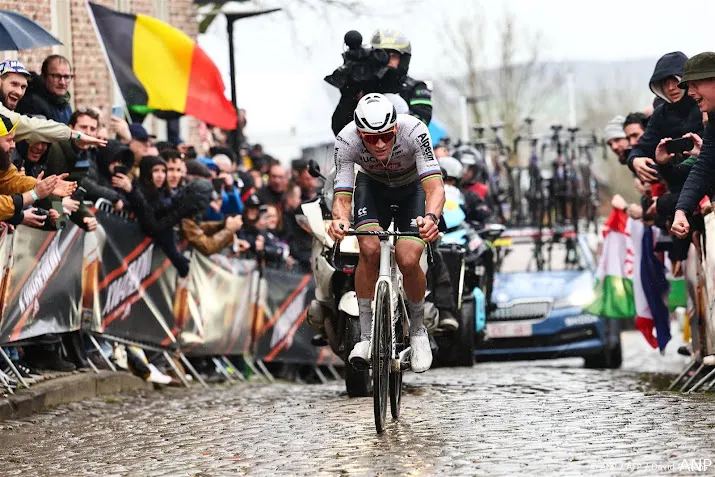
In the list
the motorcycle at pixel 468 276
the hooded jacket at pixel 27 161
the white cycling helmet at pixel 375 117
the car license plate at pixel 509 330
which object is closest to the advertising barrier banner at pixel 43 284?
the hooded jacket at pixel 27 161

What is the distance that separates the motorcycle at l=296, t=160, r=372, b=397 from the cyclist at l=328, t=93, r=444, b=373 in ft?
4.26

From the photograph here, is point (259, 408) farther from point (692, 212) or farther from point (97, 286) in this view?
Answer: point (692, 212)

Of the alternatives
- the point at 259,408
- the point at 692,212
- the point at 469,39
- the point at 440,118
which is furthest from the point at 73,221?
the point at 440,118

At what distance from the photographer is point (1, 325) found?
11641 mm

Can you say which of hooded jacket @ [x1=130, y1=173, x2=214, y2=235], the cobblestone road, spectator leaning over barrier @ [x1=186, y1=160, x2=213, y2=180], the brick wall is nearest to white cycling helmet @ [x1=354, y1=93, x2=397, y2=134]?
the cobblestone road

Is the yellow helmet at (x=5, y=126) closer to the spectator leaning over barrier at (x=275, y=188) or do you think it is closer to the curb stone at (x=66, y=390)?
the curb stone at (x=66, y=390)

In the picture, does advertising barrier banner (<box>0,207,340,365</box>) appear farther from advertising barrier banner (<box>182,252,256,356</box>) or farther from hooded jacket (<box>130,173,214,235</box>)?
hooded jacket (<box>130,173,214,235</box>)

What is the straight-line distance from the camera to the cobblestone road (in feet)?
26.2

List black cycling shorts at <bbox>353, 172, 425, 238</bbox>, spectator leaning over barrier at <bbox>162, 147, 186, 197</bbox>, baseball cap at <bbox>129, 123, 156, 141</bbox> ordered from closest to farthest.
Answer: black cycling shorts at <bbox>353, 172, 425, 238</bbox> → spectator leaning over barrier at <bbox>162, 147, 186, 197</bbox> → baseball cap at <bbox>129, 123, 156, 141</bbox>

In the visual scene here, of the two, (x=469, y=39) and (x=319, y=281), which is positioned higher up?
(x=469, y=39)

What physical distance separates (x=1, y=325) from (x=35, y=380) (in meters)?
0.74

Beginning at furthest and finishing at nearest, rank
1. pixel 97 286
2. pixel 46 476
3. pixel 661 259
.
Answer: pixel 661 259 < pixel 97 286 < pixel 46 476

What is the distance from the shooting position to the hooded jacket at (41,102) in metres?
12.9

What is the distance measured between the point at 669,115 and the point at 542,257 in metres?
7.10
